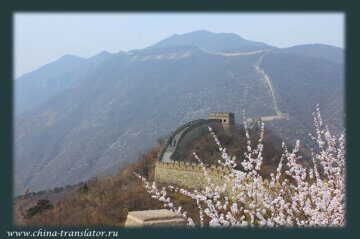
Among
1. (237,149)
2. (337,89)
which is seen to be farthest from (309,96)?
(237,149)

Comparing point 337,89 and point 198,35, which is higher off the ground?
point 198,35

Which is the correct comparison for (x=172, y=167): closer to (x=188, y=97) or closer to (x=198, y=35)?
(x=188, y=97)

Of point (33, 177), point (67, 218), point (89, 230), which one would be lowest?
point (33, 177)

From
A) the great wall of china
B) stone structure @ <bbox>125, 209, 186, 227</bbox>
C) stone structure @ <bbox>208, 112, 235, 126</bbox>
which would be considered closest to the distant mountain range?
stone structure @ <bbox>208, 112, 235, 126</bbox>

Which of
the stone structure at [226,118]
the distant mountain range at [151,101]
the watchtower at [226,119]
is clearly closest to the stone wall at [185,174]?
the watchtower at [226,119]

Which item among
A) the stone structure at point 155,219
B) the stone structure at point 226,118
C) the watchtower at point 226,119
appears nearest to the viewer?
the stone structure at point 155,219

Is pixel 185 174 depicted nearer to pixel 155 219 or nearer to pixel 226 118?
pixel 226 118

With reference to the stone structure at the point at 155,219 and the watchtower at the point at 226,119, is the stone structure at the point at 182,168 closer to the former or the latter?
the watchtower at the point at 226,119
